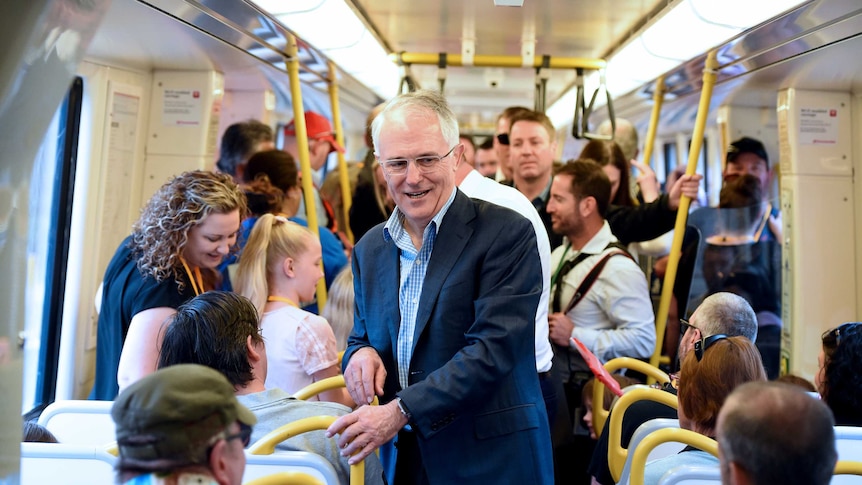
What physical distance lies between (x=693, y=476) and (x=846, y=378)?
96cm

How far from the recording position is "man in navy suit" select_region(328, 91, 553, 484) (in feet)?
8.02

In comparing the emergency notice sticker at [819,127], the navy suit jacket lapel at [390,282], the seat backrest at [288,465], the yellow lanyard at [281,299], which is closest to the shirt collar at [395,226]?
the navy suit jacket lapel at [390,282]

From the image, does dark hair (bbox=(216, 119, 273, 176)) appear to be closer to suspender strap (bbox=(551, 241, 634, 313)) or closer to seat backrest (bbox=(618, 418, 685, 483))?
suspender strap (bbox=(551, 241, 634, 313))

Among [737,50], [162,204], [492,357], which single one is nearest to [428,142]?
[492,357]

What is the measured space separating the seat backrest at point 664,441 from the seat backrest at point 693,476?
0.06 metres

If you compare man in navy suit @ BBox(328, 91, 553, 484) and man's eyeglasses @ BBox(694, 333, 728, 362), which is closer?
man in navy suit @ BBox(328, 91, 553, 484)

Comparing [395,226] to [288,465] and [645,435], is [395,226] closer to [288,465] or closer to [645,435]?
[288,465]

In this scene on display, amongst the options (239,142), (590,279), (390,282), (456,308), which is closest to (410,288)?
(390,282)

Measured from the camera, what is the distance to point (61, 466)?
7.48 feet

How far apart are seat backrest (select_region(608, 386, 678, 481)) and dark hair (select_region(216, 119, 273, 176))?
357 centimetres

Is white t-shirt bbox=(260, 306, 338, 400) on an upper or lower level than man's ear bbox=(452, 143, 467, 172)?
lower

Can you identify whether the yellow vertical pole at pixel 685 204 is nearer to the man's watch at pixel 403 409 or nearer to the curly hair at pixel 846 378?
the curly hair at pixel 846 378

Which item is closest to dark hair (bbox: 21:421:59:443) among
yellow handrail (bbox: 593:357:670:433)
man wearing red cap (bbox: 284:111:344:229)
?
yellow handrail (bbox: 593:357:670:433)

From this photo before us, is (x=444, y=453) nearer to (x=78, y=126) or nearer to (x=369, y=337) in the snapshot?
(x=369, y=337)
